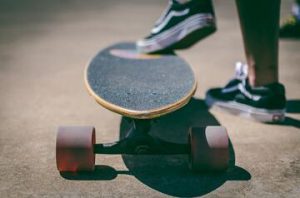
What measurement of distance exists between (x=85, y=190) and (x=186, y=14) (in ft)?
5.09

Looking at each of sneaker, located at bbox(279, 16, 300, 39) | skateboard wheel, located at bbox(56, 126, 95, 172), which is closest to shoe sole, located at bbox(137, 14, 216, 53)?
skateboard wheel, located at bbox(56, 126, 95, 172)

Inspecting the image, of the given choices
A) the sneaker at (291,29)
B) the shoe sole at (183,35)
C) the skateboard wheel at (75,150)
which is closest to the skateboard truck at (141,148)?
the skateboard wheel at (75,150)

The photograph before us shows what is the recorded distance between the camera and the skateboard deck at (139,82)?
2.25 metres

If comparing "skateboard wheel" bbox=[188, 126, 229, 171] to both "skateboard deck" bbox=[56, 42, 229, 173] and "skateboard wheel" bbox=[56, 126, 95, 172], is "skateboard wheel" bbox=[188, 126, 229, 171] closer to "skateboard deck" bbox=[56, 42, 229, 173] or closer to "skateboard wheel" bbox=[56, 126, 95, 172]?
"skateboard deck" bbox=[56, 42, 229, 173]

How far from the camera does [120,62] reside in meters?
3.19

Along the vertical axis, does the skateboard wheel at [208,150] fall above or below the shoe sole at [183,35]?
below

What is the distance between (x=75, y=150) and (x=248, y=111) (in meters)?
1.30

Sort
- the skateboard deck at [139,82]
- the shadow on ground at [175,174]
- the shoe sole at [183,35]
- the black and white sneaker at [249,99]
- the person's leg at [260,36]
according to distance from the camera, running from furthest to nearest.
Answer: the shoe sole at [183,35], the black and white sneaker at [249,99], the person's leg at [260,36], the skateboard deck at [139,82], the shadow on ground at [175,174]

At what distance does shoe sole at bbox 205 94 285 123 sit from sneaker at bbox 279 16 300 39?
8.14 ft

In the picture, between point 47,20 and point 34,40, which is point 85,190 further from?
point 47,20

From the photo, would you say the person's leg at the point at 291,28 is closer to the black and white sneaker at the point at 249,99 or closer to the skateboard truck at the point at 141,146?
the black and white sneaker at the point at 249,99

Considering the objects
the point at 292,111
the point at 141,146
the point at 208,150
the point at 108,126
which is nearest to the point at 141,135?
the point at 141,146

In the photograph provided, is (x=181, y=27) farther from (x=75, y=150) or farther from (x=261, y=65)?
(x=75, y=150)

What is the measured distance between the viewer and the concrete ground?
2.16 meters
